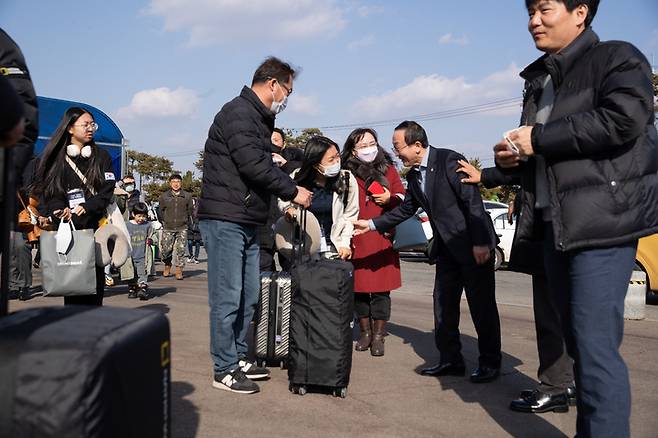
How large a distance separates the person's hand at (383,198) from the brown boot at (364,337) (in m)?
1.11

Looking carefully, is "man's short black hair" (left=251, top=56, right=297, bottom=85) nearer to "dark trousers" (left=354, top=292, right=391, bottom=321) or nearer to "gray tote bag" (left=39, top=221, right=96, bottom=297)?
"gray tote bag" (left=39, top=221, right=96, bottom=297)

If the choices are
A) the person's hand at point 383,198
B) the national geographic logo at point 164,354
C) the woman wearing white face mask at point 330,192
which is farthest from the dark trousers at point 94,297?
the national geographic logo at point 164,354

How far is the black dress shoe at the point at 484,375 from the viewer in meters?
5.20

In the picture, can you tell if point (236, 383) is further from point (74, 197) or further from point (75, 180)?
point (75, 180)

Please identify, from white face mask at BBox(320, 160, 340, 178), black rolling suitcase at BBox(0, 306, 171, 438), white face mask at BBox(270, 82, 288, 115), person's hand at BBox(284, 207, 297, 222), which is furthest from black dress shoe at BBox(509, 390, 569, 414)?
black rolling suitcase at BBox(0, 306, 171, 438)

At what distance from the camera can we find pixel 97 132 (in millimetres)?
13625

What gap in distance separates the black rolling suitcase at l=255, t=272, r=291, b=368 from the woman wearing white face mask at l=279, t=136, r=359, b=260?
59 centimetres

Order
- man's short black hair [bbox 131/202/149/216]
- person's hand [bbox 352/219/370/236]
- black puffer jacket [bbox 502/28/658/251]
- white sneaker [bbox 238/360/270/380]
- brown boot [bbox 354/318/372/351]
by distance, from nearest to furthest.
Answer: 1. black puffer jacket [bbox 502/28/658/251]
2. white sneaker [bbox 238/360/270/380]
3. person's hand [bbox 352/219/370/236]
4. brown boot [bbox 354/318/372/351]
5. man's short black hair [bbox 131/202/149/216]

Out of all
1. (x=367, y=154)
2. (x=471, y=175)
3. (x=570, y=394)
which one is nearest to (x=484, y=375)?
(x=570, y=394)

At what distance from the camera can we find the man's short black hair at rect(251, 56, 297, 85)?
4.89 metres

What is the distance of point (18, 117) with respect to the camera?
210 cm

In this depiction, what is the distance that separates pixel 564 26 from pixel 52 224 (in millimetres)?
3737

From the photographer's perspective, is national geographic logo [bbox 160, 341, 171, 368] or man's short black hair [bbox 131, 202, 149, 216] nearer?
national geographic logo [bbox 160, 341, 171, 368]

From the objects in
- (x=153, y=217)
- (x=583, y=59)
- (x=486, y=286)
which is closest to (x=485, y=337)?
(x=486, y=286)
